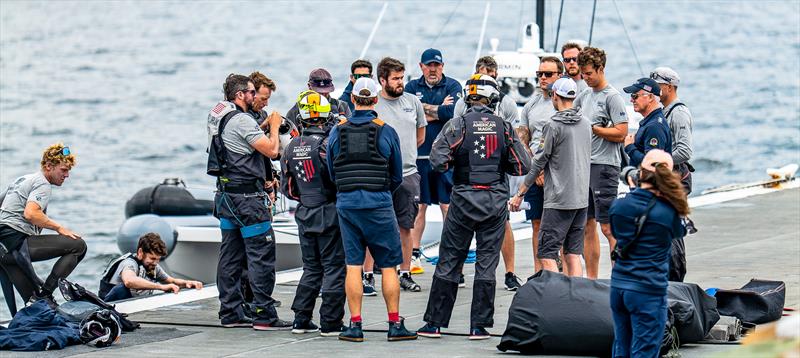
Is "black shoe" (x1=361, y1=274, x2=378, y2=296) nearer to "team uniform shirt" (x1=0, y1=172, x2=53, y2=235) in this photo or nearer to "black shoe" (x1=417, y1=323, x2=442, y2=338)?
"black shoe" (x1=417, y1=323, x2=442, y2=338)

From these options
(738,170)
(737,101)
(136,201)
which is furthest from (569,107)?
(737,101)

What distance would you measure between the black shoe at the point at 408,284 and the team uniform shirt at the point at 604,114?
1833 millimetres

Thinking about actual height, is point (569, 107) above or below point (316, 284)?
above

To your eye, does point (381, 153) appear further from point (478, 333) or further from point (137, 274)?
point (137, 274)

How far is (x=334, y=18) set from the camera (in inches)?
3083

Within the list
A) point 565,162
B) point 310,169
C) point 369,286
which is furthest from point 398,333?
point 369,286

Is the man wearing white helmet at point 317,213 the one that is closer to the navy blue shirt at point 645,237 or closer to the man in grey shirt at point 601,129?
the man in grey shirt at point 601,129

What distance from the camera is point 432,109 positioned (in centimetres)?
1247

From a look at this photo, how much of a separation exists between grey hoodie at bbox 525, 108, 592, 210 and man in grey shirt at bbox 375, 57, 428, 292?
1240 mm

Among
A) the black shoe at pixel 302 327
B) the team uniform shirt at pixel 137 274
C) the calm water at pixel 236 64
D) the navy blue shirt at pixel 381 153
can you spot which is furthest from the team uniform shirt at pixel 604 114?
the calm water at pixel 236 64

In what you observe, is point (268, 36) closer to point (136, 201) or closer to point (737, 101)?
point (737, 101)

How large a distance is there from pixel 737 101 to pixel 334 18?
29.7m

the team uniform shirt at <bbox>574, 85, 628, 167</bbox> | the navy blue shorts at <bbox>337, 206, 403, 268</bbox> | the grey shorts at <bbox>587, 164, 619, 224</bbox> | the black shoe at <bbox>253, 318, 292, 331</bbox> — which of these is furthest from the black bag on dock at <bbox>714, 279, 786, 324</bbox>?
the black shoe at <bbox>253, 318, 292, 331</bbox>

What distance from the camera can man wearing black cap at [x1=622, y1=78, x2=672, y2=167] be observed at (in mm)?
10547
